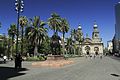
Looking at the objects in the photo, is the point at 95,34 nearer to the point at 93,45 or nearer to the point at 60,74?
the point at 93,45

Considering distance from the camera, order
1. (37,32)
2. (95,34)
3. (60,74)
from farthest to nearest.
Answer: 1. (95,34)
2. (37,32)
3. (60,74)

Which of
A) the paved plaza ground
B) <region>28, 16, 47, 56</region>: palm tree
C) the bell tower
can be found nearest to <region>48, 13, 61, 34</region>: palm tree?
<region>28, 16, 47, 56</region>: palm tree

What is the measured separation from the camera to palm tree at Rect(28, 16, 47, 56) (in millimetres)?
69938

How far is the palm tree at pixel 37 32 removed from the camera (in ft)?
229

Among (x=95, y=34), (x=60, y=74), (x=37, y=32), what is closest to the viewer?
(x=60, y=74)

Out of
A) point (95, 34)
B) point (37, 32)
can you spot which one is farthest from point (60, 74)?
point (95, 34)

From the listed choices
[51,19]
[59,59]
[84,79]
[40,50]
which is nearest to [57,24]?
[51,19]

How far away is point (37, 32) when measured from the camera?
6988cm

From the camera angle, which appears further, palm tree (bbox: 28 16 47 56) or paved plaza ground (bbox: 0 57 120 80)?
palm tree (bbox: 28 16 47 56)

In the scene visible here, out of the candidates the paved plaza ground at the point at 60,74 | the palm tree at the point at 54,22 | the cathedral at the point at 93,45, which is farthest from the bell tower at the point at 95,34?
the paved plaza ground at the point at 60,74

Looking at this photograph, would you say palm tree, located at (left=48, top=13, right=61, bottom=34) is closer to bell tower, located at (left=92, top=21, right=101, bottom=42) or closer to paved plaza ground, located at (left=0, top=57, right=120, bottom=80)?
paved plaza ground, located at (left=0, top=57, right=120, bottom=80)

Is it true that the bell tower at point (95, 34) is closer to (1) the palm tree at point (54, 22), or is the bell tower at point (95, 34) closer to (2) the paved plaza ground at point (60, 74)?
(1) the palm tree at point (54, 22)

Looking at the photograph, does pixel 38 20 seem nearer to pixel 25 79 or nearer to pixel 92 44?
pixel 25 79

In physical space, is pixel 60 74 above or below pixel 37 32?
below
